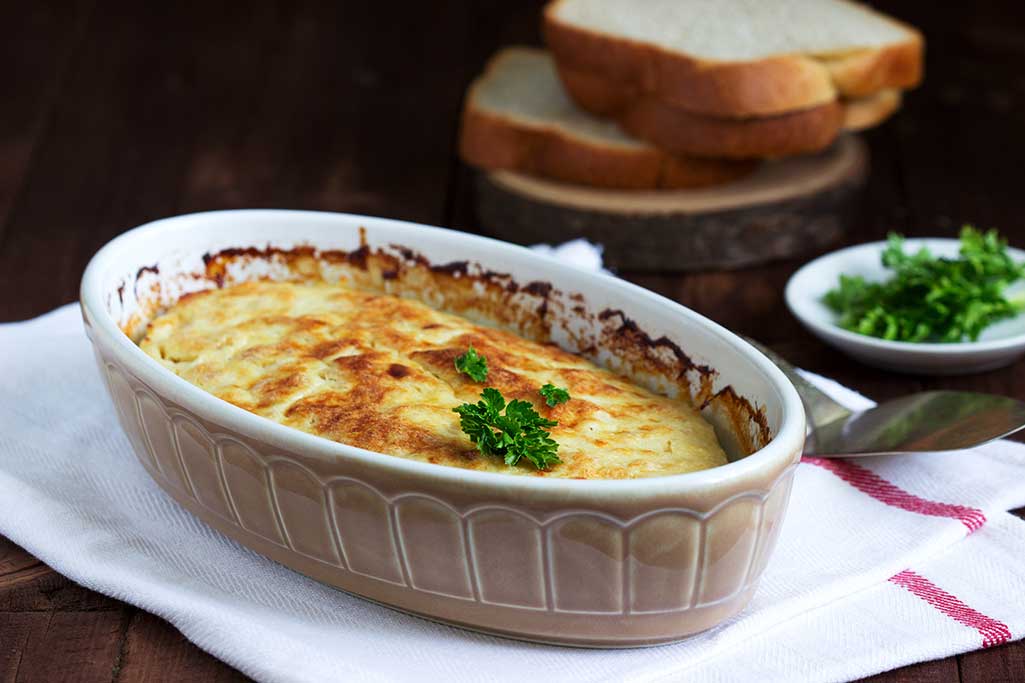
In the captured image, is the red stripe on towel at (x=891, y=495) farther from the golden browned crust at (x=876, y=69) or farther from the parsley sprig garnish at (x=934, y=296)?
the golden browned crust at (x=876, y=69)

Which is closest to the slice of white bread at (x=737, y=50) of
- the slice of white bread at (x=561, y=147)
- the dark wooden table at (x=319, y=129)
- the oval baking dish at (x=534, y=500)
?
the slice of white bread at (x=561, y=147)

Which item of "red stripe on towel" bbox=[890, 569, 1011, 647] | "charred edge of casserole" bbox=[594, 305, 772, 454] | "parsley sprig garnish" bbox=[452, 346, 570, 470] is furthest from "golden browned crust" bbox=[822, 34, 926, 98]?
"parsley sprig garnish" bbox=[452, 346, 570, 470]

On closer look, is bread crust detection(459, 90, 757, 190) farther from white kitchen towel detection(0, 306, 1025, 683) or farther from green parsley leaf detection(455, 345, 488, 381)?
green parsley leaf detection(455, 345, 488, 381)

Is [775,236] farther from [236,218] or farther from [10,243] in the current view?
[10,243]

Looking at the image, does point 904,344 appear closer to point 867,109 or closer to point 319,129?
point 867,109

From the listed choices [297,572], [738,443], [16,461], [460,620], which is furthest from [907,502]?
[16,461]

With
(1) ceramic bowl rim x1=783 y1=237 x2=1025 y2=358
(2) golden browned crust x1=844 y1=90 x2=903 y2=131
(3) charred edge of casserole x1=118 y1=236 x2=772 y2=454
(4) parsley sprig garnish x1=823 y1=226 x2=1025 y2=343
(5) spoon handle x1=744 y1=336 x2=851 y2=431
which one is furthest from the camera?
(2) golden browned crust x1=844 y1=90 x2=903 y2=131
